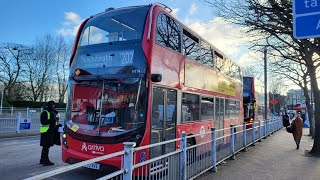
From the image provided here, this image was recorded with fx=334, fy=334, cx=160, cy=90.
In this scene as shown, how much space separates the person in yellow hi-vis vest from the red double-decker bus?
6.09 ft

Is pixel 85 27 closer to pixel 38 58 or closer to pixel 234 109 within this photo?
pixel 234 109

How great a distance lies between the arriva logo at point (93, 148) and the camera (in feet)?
24.3

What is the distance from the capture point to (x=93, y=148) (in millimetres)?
7500

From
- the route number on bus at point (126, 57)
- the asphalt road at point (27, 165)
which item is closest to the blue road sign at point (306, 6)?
the route number on bus at point (126, 57)

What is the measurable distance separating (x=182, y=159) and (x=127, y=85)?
2.04 m

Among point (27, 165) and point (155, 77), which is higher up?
point (155, 77)

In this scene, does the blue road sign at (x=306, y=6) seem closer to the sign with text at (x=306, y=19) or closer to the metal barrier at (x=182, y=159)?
the sign with text at (x=306, y=19)

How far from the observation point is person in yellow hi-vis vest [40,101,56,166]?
380 inches

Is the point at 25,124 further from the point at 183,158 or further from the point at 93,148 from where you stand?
the point at 183,158

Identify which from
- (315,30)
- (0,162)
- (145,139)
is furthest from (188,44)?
(0,162)

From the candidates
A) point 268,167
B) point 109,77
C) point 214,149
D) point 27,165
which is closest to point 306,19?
point 109,77

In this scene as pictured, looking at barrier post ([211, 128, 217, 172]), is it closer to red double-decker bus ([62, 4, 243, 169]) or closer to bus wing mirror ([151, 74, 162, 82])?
red double-decker bus ([62, 4, 243, 169])

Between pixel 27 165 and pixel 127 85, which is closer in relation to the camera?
pixel 127 85

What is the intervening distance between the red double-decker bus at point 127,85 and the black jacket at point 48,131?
1901 millimetres
